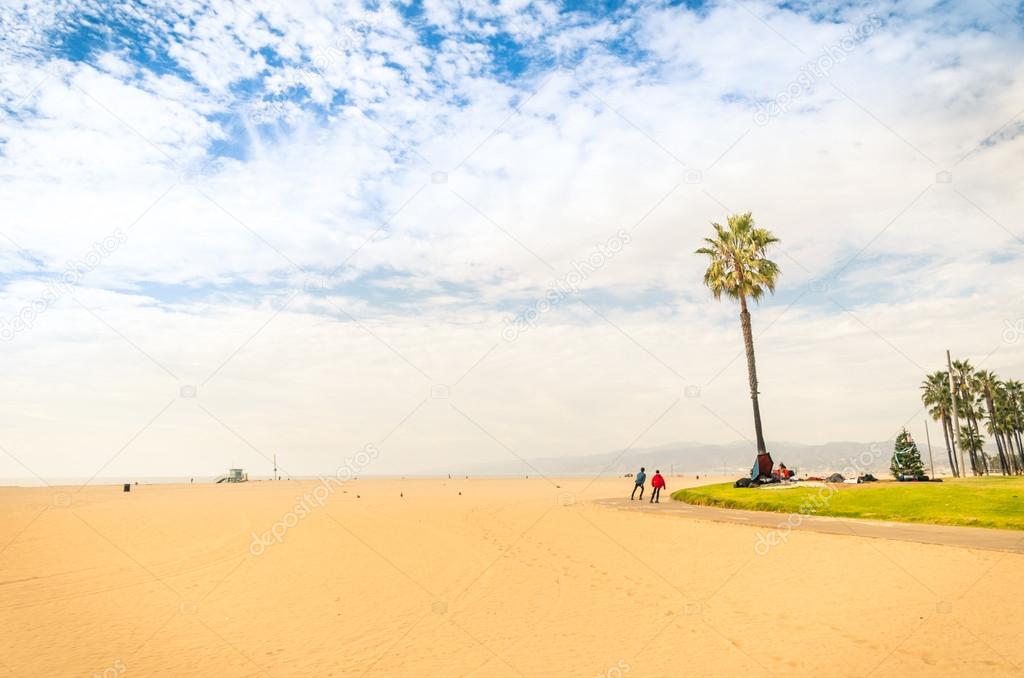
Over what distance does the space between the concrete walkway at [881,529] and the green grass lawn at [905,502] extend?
0.82m

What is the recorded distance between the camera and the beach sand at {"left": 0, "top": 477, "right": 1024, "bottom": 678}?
925cm

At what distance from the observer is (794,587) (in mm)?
13031

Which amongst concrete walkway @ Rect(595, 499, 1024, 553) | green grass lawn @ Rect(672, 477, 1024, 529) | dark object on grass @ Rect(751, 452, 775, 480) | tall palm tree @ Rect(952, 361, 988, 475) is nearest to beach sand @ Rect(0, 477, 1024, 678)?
concrete walkway @ Rect(595, 499, 1024, 553)

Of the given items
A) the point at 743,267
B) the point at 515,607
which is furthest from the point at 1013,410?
the point at 515,607

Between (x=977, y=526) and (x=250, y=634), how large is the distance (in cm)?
2266

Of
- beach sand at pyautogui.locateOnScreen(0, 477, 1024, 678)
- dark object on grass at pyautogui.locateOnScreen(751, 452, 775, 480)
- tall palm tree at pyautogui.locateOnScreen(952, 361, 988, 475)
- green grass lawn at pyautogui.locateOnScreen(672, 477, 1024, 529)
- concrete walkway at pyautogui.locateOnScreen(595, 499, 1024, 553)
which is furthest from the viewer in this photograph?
tall palm tree at pyautogui.locateOnScreen(952, 361, 988, 475)

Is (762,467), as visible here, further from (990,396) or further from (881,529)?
(990,396)

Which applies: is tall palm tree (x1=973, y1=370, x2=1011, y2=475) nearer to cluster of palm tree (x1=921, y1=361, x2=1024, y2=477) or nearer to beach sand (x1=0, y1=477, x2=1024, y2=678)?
cluster of palm tree (x1=921, y1=361, x2=1024, y2=477)

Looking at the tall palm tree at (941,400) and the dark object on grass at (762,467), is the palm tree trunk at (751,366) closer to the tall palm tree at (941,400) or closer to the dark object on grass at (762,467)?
the dark object on grass at (762,467)

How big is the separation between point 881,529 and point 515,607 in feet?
48.3

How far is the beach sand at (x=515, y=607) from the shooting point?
364 inches

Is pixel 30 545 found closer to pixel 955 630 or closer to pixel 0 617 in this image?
pixel 0 617

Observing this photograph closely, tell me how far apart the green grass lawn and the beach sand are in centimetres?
603

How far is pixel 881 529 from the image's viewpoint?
65.8 ft
